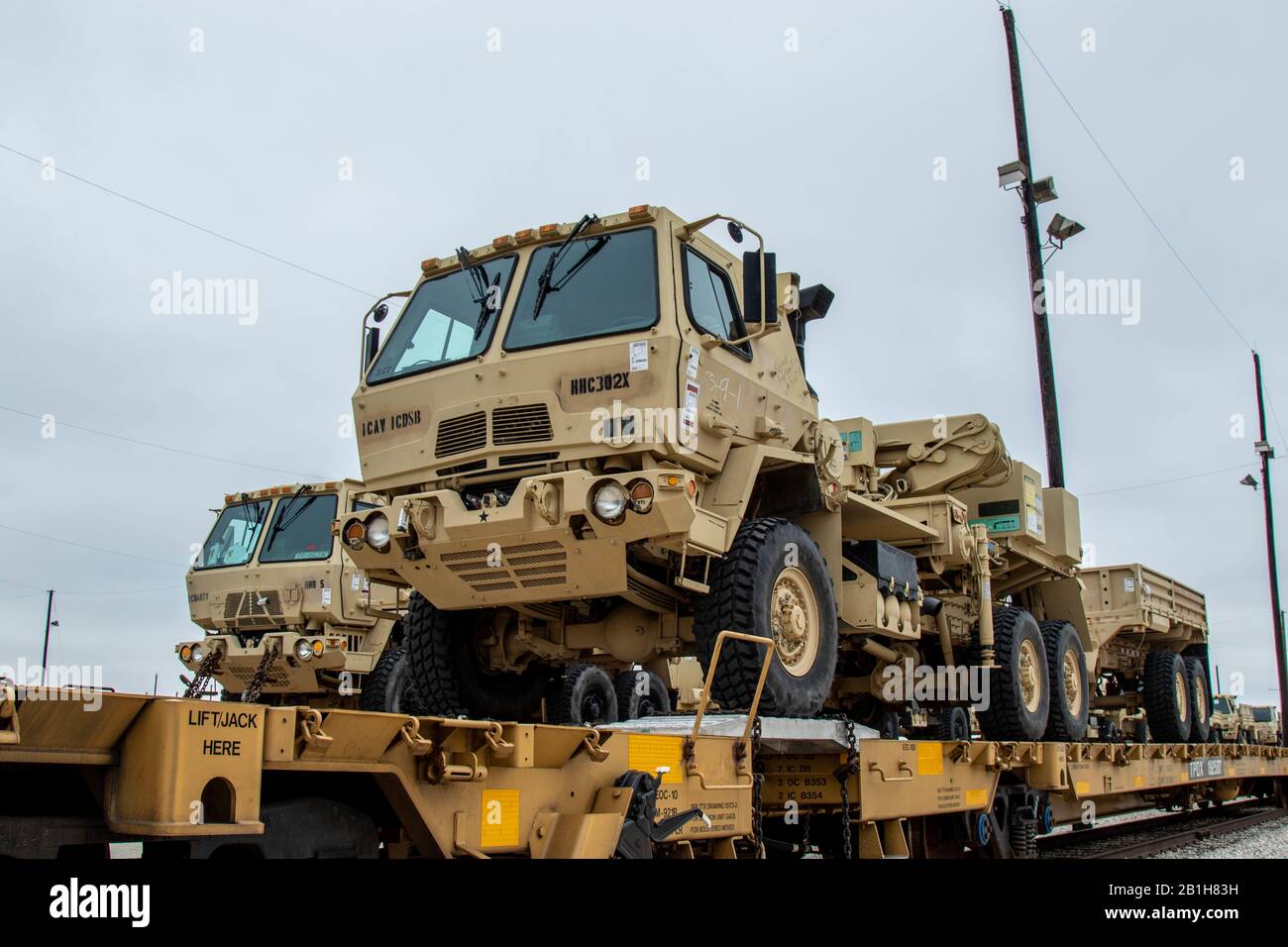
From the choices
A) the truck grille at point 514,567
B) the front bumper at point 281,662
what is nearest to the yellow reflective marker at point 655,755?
the truck grille at point 514,567

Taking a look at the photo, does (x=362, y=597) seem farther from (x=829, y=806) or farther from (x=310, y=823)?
(x=310, y=823)

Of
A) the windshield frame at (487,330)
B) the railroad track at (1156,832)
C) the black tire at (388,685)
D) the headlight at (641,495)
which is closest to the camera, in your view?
the headlight at (641,495)

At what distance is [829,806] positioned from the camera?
6.01m

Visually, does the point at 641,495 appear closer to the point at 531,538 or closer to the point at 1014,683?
the point at 531,538

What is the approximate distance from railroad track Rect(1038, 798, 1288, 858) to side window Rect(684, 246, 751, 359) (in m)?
5.07

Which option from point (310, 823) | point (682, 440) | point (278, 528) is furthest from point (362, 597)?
point (310, 823)

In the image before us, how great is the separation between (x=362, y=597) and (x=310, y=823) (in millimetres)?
10147

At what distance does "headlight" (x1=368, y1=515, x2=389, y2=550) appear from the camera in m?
6.75

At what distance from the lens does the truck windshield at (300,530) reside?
13250 mm

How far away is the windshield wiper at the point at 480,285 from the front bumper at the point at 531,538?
1.18 m

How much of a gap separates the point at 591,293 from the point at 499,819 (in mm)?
4011

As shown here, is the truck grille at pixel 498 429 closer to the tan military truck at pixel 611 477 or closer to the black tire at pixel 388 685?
the tan military truck at pixel 611 477

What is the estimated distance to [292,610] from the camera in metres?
12.9
